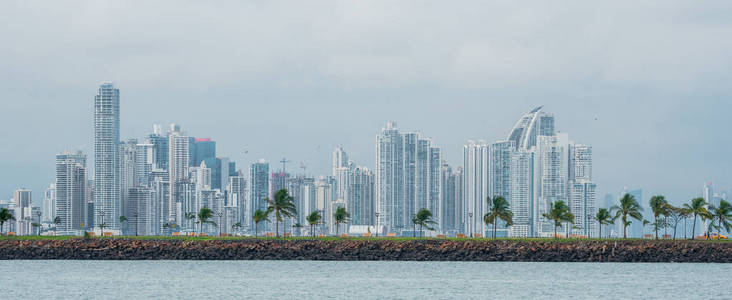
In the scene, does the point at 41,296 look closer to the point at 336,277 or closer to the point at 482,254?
the point at 336,277

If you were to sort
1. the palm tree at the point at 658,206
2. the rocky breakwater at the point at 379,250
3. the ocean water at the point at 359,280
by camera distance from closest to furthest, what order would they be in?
the ocean water at the point at 359,280 → the rocky breakwater at the point at 379,250 → the palm tree at the point at 658,206

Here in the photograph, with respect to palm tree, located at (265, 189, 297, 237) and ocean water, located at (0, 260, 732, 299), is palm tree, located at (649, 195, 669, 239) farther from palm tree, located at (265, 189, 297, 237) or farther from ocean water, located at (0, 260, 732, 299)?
palm tree, located at (265, 189, 297, 237)

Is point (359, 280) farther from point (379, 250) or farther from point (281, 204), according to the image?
point (281, 204)

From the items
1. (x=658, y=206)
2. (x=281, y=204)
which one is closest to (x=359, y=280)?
(x=281, y=204)

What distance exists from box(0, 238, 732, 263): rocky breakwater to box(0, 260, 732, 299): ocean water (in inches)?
42.6

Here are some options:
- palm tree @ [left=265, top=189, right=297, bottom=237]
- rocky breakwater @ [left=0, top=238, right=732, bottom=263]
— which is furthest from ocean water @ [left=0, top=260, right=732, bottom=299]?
palm tree @ [left=265, top=189, right=297, bottom=237]

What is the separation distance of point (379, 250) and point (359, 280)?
23.8 m

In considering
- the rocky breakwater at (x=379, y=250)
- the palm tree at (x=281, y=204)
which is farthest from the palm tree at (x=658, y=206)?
the palm tree at (x=281, y=204)

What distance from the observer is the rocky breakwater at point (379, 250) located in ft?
347

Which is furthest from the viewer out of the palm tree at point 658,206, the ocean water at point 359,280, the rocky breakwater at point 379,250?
the palm tree at point 658,206

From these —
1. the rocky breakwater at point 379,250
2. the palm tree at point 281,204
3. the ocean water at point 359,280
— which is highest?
the palm tree at point 281,204

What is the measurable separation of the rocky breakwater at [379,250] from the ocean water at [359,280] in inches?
42.6

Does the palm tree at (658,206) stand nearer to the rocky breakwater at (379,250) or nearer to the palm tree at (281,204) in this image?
the rocky breakwater at (379,250)

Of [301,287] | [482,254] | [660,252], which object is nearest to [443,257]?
[482,254]
